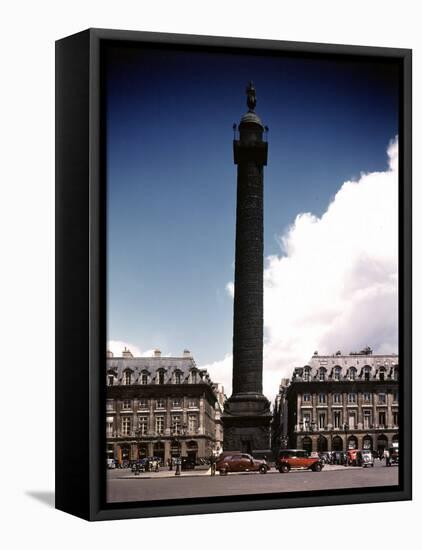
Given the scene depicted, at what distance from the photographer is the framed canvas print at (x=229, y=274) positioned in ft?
81.1

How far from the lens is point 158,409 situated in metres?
25.6

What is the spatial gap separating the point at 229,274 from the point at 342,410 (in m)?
2.89

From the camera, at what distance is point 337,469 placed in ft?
87.6

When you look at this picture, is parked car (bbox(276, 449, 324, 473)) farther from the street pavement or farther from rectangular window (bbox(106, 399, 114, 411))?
rectangular window (bbox(106, 399, 114, 411))

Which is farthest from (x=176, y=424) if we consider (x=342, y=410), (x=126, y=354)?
(x=342, y=410)

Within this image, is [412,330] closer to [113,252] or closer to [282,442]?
[282,442]

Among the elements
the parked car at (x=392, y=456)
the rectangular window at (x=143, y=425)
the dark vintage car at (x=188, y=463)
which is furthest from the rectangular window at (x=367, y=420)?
the rectangular window at (x=143, y=425)

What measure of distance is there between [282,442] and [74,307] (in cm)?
413

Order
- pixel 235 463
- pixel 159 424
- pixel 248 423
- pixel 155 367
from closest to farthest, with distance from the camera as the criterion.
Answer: pixel 155 367 → pixel 159 424 → pixel 235 463 → pixel 248 423

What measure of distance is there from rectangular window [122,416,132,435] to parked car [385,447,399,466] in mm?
4310

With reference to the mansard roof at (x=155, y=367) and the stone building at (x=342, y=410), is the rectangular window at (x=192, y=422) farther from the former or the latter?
the stone building at (x=342, y=410)

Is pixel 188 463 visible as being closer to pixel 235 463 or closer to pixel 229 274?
pixel 235 463

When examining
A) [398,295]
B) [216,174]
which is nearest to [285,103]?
[216,174]

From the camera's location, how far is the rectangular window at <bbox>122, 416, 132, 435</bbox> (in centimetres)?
2497
